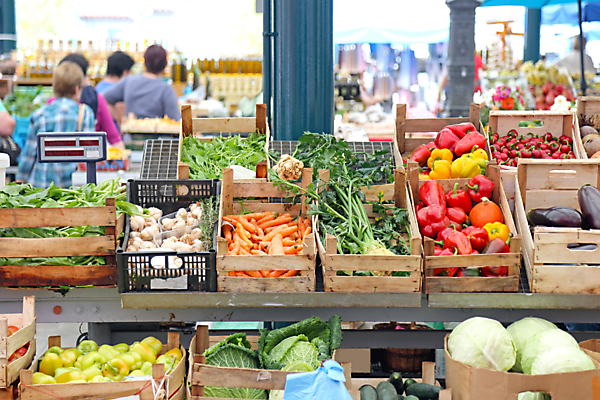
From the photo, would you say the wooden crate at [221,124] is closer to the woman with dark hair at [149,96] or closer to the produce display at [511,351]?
the produce display at [511,351]

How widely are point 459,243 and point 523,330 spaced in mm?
447

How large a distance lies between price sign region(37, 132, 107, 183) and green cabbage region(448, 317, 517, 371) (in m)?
2.04

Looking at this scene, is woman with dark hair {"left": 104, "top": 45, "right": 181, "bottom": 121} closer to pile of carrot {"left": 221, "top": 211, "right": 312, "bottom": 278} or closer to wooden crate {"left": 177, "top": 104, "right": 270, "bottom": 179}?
wooden crate {"left": 177, "top": 104, "right": 270, "bottom": 179}

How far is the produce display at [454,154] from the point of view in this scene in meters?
3.19

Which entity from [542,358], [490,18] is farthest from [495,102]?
[490,18]

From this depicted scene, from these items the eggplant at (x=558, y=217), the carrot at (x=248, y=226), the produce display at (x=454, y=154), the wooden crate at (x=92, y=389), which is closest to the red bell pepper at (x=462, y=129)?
the produce display at (x=454, y=154)

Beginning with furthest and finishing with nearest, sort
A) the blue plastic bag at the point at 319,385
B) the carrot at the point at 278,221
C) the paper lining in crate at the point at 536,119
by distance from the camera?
the paper lining in crate at the point at 536,119 → the carrot at the point at 278,221 → the blue plastic bag at the point at 319,385

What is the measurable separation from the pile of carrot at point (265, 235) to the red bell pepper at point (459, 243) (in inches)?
25.1

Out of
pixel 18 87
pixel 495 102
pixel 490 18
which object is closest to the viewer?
pixel 495 102

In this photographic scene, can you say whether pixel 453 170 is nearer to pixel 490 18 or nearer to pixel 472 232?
pixel 472 232

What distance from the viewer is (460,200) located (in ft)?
9.70

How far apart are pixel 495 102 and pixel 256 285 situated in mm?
5998

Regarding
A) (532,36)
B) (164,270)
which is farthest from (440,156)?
(532,36)

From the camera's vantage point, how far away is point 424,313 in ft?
8.64
